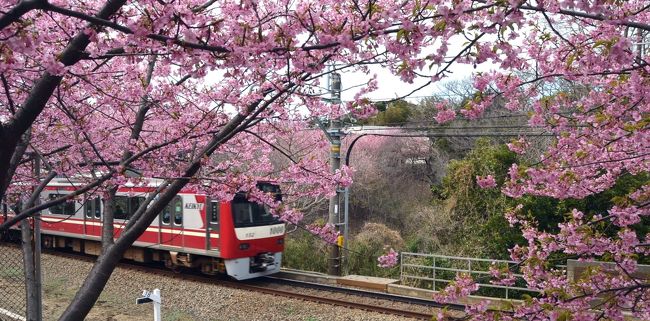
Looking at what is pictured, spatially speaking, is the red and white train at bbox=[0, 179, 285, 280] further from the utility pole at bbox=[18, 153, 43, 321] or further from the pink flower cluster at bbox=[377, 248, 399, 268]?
the utility pole at bbox=[18, 153, 43, 321]

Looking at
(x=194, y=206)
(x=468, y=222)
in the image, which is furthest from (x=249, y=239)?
(x=468, y=222)

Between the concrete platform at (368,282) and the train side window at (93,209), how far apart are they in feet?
22.0

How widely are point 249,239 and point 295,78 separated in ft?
29.5

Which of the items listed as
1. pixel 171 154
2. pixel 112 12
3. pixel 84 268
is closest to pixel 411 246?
pixel 84 268

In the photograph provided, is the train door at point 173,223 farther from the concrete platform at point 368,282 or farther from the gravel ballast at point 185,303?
the concrete platform at point 368,282

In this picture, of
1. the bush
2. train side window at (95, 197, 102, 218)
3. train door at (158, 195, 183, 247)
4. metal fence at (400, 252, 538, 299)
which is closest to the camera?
metal fence at (400, 252, 538, 299)

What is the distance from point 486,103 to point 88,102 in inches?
132

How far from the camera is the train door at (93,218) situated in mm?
14344

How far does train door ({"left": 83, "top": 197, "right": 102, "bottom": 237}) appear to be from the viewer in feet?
47.1

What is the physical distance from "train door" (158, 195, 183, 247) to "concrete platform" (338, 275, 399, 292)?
373cm

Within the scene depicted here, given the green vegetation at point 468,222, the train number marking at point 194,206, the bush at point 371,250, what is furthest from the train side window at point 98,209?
the bush at point 371,250

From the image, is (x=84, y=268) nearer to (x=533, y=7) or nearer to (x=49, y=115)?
(x=49, y=115)

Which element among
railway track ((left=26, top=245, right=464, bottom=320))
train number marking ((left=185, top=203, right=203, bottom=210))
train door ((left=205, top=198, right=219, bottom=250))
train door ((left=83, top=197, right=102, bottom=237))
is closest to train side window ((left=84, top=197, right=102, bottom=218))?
train door ((left=83, top=197, right=102, bottom=237))

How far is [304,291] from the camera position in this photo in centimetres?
1126
